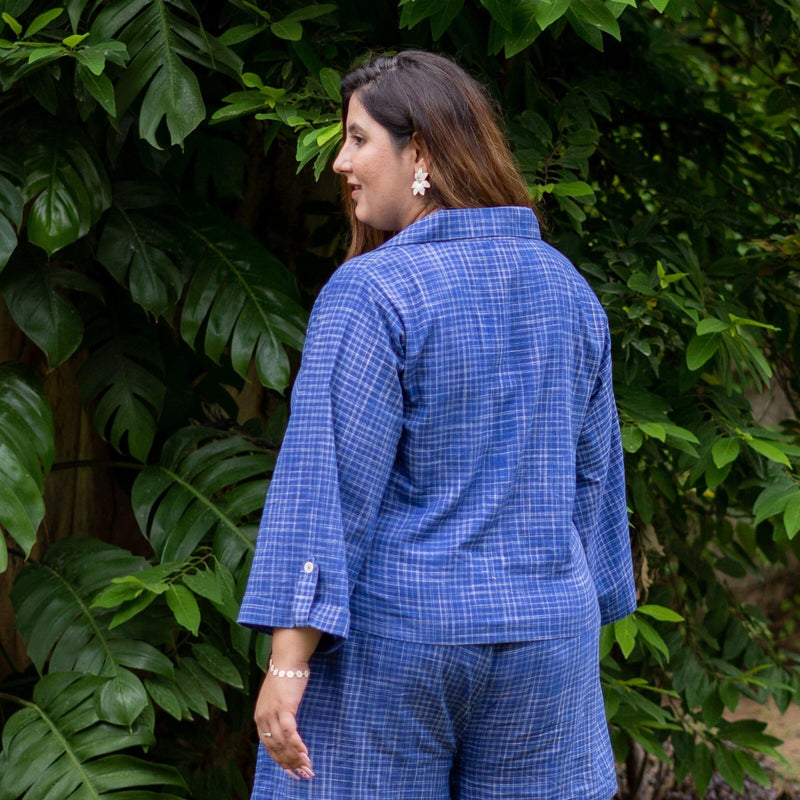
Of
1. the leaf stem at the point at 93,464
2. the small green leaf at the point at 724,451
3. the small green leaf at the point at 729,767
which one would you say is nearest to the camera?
the small green leaf at the point at 724,451

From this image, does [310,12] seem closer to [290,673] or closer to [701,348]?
[701,348]

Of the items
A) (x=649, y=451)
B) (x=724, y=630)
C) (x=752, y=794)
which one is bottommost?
(x=752, y=794)

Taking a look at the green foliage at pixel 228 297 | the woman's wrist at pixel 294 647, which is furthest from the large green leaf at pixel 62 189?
the woman's wrist at pixel 294 647

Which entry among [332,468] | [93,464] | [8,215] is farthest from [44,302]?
[332,468]

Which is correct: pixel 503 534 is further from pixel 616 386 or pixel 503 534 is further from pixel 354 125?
pixel 616 386

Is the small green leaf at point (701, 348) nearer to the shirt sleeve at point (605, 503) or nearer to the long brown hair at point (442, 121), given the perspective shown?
the shirt sleeve at point (605, 503)

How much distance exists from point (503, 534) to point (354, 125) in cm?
58

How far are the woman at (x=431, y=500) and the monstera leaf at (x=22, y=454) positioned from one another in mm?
748

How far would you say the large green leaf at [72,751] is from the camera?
6.66 feet

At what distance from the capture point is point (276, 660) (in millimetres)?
1354

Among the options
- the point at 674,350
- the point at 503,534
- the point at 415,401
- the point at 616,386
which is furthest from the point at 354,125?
the point at 674,350

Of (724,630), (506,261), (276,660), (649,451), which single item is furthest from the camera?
(724,630)

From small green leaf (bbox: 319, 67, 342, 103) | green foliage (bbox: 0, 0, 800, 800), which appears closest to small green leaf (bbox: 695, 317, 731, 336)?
green foliage (bbox: 0, 0, 800, 800)

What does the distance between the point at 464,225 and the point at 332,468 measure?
0.37 m
